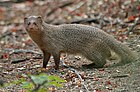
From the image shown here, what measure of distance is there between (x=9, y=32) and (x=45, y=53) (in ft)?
14.9

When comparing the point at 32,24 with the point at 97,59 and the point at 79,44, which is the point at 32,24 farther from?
the point at 97,59

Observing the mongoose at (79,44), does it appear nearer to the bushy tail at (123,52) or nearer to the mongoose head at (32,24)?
the bushy tail at (123,52)

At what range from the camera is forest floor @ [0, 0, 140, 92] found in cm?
576

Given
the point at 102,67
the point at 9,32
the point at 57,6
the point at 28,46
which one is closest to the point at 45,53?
the point at 102,67

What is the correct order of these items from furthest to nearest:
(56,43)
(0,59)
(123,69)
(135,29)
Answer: (135,29) → (0,59) → (56,43) → (123,69)

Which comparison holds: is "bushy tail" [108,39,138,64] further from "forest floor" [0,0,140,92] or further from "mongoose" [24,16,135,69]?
"forest floor" [0,0,140,92]

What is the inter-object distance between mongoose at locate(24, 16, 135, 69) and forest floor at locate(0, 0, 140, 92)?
24cm

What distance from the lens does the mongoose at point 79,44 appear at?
6.80m

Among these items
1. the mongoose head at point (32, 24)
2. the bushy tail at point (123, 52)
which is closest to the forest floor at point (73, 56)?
the bushy tail at point (123, 52)

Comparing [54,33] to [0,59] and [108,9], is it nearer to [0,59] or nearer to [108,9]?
[0,59]

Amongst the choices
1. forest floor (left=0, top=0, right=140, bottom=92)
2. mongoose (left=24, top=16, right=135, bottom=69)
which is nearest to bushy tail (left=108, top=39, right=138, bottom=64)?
mongoose (left=24, top=16, right=135, bottom=69)

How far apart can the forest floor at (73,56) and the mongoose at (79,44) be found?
0.24 meters

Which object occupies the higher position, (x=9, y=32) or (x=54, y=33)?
(x=54, y=33)

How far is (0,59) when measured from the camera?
27.4 feet
